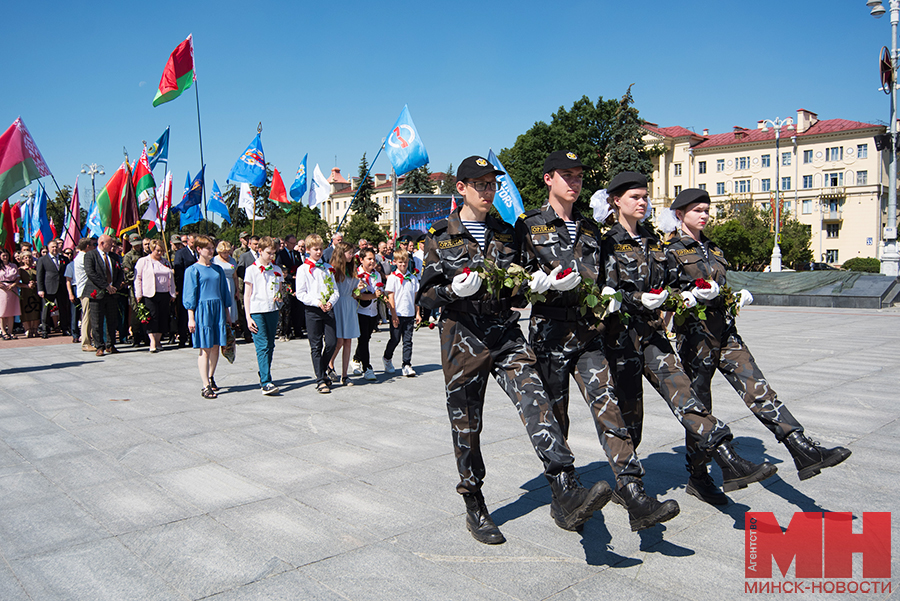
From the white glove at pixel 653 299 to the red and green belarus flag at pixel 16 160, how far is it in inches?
446

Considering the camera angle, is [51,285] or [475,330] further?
[51,285]

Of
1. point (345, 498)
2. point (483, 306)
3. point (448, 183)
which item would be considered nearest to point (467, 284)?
A: point (483, 306)

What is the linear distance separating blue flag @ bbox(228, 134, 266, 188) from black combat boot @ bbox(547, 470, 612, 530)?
Result: 1503 cm

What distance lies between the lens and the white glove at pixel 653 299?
4.11 metres

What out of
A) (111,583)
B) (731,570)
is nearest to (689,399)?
(731,570)

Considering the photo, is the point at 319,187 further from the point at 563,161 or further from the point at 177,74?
the point at 563,161

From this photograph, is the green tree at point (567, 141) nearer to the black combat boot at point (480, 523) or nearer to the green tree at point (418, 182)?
the green tree at point (418, 182)

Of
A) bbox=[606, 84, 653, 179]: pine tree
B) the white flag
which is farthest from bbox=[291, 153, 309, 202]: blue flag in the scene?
bbox=[606, 84, 653, 179]: pine tree

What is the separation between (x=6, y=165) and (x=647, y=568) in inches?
488

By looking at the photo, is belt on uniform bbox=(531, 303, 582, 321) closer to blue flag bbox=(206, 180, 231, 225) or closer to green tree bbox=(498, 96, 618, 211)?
blue flag bbox=(206, 180, 231, 225)

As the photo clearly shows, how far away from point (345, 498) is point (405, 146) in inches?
452

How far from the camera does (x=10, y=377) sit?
1005cm

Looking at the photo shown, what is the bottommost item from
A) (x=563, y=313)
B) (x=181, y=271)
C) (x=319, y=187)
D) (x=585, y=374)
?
(x=585, y=374)

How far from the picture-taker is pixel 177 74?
16.3 metres
